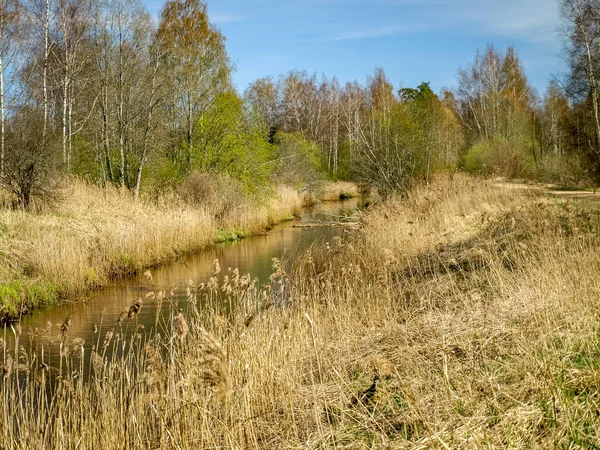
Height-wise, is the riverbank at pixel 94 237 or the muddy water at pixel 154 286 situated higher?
the riverbank at pixel 94 237

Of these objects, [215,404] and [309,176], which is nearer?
[215,404]

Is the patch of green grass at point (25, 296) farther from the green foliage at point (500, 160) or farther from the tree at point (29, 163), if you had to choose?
the green foliage at point (500, 160)

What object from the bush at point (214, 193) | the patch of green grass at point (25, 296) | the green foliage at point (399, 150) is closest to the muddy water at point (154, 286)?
the patch of green grass at point (25, 296)

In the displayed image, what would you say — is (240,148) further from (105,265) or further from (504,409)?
(504,409)

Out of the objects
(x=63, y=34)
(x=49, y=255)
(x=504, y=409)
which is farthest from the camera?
(x=63, y=34)

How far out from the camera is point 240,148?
22359 mm

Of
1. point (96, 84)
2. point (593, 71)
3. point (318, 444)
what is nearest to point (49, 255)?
point (318, 444)

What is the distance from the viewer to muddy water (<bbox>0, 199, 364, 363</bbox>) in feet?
28.5

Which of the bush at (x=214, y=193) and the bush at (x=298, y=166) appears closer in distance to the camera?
the bush at (x=214, y=193)

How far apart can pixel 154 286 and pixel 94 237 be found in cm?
231

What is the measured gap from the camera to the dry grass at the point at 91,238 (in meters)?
10.9

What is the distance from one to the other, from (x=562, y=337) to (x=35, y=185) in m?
14.1

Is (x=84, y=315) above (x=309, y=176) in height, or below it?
below

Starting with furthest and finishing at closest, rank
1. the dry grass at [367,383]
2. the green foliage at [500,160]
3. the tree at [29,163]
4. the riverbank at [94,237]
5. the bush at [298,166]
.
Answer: the bush at [298,166] < the green foliage at [500,160] < the tree at [29,163] < the riverbank at [94,237] < the dry grass at [367,383]
